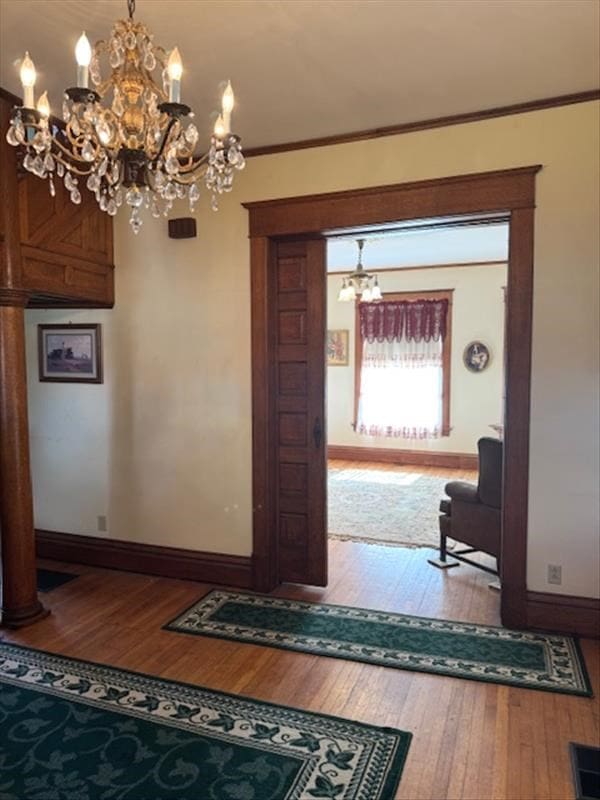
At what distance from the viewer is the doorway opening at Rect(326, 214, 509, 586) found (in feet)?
24.5

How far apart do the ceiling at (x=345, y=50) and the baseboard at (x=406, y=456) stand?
5.29 m

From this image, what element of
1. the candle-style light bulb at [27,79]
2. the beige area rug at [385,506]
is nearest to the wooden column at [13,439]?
the candle-style light bulb at [27,79]

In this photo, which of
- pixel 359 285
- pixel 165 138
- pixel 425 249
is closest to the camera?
pixel 165 138

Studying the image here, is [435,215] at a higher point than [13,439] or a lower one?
higher

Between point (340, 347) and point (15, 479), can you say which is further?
point (340, 347)

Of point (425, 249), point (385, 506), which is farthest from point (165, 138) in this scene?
point (425, 249)

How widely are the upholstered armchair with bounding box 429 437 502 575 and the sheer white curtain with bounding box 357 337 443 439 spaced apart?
394 centimetres

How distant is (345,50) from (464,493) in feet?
9.86

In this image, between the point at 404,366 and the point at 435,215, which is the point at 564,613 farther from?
the point at 404,366

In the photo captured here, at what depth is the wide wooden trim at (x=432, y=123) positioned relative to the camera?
3.02 metres

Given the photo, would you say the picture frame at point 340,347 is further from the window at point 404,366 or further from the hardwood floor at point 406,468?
the hardwood floor at point 406,468

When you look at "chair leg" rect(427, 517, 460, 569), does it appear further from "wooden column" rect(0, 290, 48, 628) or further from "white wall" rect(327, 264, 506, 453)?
"white wall" rect(327, 264, 506, 453)

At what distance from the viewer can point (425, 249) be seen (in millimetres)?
6961

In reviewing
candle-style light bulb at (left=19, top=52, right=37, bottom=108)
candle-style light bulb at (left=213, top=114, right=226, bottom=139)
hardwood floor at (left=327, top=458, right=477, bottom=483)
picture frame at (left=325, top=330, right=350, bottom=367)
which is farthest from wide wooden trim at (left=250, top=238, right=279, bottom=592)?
picture frame at (left=325, top=330, right=350, bottom=367)
